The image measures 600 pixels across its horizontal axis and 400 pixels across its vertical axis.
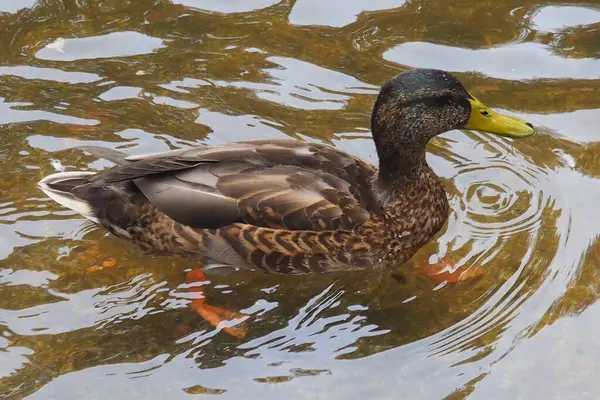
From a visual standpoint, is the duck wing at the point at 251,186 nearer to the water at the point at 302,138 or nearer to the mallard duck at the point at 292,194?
the mallard duck at the point at 292,194

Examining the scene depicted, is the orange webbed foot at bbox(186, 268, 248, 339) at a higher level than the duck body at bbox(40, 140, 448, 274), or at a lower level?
lower

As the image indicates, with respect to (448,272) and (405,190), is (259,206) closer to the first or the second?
(405,190)

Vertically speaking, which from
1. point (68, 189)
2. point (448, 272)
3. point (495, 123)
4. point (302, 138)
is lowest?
point (448, 272)

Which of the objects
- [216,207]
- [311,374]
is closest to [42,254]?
[216,207]

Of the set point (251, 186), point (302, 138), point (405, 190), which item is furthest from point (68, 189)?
point (405, 190)

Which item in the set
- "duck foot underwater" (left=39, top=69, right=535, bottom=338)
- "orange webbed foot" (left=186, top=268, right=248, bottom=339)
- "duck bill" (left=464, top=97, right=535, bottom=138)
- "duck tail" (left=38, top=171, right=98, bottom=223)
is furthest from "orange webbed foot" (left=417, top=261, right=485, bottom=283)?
"duck tail" (left=38, top=171, right=98, bottom=223)

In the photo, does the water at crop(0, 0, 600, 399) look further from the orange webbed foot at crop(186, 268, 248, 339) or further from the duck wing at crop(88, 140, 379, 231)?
the duck wing at crop(88, 140, 379, 231)
